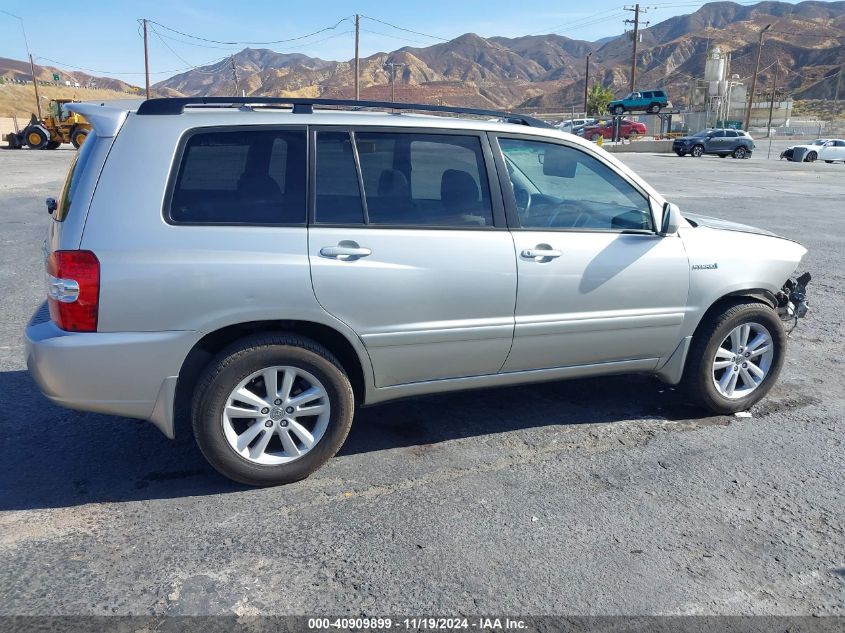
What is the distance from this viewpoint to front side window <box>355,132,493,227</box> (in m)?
3.81

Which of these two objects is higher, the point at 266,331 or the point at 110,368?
the point at 266,331

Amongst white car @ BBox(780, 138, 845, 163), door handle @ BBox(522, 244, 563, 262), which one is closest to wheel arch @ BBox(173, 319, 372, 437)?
door handle @ BBox(522, 244, 563, 262)

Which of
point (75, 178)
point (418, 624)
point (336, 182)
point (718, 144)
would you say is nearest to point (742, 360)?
point (336, 182)

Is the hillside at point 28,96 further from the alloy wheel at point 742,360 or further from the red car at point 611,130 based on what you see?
the alloy wheel at point 742,360

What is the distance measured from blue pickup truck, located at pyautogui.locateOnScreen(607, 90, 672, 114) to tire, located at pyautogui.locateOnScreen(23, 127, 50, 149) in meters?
40.2

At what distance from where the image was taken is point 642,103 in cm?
5622

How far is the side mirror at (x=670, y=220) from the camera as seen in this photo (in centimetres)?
424

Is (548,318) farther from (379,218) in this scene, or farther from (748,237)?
(748,237)

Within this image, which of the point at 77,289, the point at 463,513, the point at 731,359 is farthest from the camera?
the point at 731,359

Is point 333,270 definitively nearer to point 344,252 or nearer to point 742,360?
point 344,252

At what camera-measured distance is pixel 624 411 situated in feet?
15.7

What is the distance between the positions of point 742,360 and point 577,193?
1555 mm

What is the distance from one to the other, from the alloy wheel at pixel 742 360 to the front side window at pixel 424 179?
1865 mm

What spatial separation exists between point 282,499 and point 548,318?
175 centimetres
